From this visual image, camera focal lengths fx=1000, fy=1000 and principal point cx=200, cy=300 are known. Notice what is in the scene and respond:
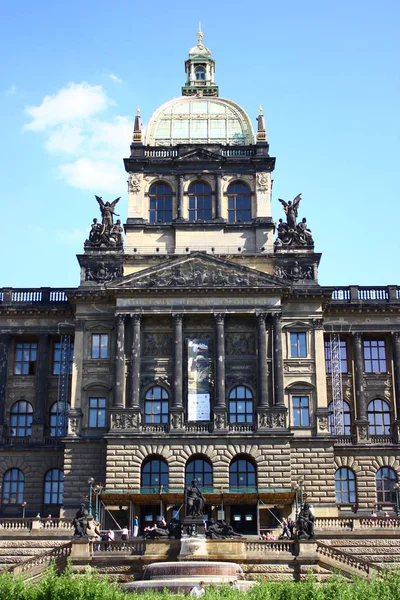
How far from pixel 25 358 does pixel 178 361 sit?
13.1 metres

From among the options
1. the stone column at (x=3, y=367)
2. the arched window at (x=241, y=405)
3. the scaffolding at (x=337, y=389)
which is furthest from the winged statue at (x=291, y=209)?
the stone column at (x=3, y=367)

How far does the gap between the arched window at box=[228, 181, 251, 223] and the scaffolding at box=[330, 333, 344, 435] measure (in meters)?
11.4

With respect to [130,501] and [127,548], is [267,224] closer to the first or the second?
[130,501]

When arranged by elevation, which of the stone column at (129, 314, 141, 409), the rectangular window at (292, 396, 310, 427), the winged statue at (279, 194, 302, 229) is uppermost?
the winged statue at (279, 194, 302, 229)

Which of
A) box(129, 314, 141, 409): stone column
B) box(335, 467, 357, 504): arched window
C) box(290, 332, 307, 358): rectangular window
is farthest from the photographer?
box(335, 467, 357, 504): arched window

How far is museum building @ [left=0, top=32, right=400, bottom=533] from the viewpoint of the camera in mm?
63781

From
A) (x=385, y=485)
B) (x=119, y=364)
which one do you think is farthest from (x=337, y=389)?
(x=119, y=364)

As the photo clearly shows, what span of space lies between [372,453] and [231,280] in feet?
51.4

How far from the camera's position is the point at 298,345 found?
224ft

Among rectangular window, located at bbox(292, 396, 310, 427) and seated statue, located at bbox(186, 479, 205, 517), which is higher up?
rectangular window, located at bbox(292, 396, 310, 427)

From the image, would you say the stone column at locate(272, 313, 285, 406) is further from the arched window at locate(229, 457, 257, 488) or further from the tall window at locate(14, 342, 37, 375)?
the tall window at locate(14, 342, 37, 375)

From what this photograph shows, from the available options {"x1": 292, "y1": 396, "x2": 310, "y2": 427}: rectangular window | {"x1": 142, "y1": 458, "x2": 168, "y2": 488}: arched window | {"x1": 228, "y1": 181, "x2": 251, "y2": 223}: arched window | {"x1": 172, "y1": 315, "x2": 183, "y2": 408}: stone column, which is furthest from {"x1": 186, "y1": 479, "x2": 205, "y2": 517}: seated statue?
{"x1": 228, "y1": 181, "x2": 251, "y2": 223}: arched window

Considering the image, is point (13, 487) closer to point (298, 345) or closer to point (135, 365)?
point (135, 365)

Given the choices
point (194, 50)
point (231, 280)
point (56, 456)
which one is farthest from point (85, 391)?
point (194, 50)
